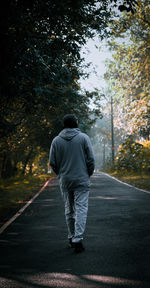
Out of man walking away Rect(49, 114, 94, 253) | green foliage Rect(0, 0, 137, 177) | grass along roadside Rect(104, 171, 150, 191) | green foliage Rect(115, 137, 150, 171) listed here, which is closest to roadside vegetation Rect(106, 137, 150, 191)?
green foliage Rect(115, 137, 150, 171)

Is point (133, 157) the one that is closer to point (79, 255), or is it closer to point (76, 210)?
point (76, 210)

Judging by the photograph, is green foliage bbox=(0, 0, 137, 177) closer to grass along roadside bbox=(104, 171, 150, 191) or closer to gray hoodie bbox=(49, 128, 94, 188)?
gray hoodie bbox=(49, 128, 94, 188)

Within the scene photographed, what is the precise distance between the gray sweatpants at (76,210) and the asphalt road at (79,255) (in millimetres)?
293

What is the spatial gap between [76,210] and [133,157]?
25373mm

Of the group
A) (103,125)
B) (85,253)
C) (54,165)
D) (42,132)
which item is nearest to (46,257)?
(85,253)

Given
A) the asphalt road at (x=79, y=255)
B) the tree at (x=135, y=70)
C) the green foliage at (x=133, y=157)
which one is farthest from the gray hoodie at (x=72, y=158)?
the green foliage at (x=133, y=157)

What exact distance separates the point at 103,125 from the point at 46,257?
103345 millimetres

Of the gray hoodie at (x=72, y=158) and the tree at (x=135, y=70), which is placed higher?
the tree at (x=135, y=70)

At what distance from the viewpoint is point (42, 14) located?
9.10 m

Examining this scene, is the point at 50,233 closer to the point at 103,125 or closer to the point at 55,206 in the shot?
the point at 55,206

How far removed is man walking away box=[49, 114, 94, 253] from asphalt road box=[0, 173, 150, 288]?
474mm

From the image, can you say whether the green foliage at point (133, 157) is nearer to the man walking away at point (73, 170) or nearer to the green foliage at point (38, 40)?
the green foliage at point (38, 40)

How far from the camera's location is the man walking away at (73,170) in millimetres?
5387

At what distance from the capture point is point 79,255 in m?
5.09
